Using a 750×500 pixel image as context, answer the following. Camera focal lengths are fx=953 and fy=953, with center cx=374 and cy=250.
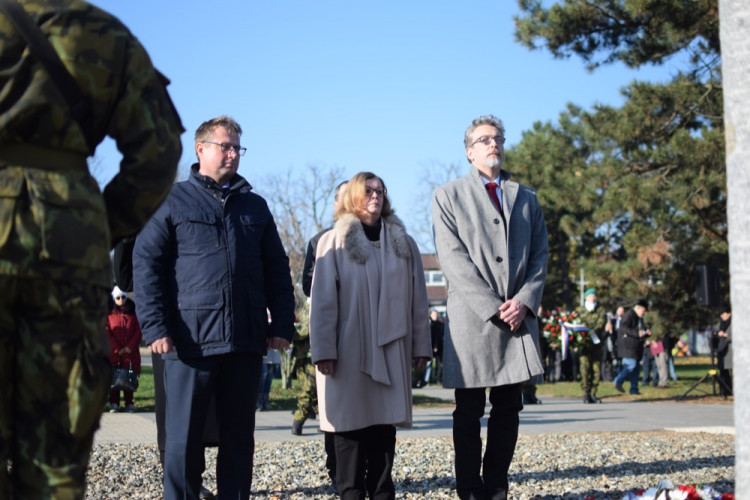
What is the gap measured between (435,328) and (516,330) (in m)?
20.0

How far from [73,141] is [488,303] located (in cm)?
323

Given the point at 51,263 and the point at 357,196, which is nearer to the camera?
the point at 51,263

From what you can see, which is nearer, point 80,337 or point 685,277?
point 80,337

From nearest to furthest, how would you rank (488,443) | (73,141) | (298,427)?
(73,141)
(488,443)
(298,427)

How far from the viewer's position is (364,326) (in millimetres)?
5625

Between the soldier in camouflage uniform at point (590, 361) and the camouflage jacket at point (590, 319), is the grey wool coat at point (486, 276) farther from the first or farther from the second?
the camouflage jacket at point (590, 319)

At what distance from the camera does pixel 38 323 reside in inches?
108

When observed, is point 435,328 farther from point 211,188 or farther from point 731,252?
point 731,252

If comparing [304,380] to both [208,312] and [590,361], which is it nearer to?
[208,312]

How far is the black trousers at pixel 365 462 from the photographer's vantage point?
5375 mm

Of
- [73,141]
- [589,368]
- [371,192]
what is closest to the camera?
[73,141]

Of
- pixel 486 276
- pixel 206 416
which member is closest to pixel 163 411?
pixel 206 416

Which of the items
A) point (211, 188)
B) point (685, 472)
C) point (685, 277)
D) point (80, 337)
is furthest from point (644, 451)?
point (685, 277)

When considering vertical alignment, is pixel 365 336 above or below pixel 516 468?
above
